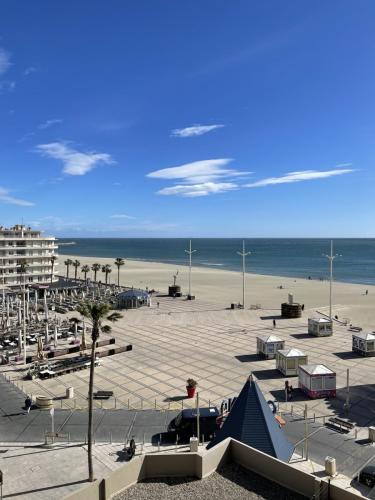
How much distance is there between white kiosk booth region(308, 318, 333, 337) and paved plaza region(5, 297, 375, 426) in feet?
3.51

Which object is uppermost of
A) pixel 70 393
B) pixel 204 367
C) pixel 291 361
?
pixel 291 361

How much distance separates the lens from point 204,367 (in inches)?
1267

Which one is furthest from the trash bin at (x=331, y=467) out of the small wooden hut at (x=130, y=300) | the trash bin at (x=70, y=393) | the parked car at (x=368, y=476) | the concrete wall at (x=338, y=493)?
the small wooden hut at (x=130, y=300)

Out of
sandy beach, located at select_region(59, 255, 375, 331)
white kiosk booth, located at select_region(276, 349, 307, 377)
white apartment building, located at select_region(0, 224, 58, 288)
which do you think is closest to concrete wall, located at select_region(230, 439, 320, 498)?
white kiosk booth, located at select_region(276, 349, 307, 377)

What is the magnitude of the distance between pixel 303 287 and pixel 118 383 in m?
66.7

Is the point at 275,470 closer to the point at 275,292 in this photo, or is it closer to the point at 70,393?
the point at 70,393

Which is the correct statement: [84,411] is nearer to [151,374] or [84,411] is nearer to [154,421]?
[154,421]

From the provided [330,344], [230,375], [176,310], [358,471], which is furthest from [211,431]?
[176,310]

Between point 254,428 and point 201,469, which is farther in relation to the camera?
point 254,428

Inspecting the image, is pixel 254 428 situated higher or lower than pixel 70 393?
higher

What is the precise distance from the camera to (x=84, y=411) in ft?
80.3

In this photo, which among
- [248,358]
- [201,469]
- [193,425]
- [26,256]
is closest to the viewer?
[201,469]

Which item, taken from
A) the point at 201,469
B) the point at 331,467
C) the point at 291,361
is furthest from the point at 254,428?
the point at 291,361

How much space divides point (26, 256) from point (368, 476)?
70.7 metres
